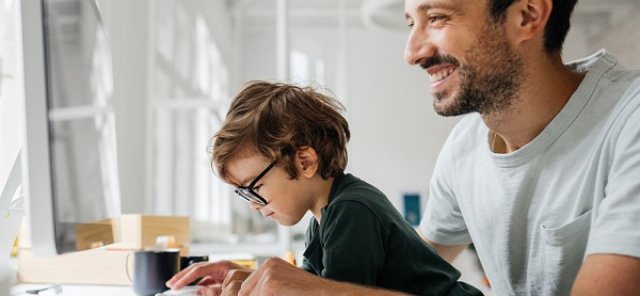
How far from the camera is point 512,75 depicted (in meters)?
1.11

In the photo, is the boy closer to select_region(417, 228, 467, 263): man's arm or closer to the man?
the man

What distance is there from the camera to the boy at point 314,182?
101 cm

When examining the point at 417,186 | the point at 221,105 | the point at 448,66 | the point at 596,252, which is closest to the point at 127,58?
the point at 221,105

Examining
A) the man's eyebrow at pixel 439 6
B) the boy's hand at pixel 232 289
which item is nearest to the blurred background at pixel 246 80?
the man's eyebrow at pixel 439 6

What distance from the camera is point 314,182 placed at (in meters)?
1.26

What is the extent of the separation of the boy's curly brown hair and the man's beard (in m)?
0.30

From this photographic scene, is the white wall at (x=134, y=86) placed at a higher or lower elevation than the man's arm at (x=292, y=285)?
higher

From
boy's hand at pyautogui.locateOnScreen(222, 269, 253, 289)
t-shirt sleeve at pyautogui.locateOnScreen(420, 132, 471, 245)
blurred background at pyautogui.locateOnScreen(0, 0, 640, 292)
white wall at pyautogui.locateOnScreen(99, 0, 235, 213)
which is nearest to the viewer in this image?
boy's hand at pyautogui.locateOnScreen(222, 269, 253, 289)

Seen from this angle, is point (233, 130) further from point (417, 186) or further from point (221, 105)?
Answer: point (417, 186)

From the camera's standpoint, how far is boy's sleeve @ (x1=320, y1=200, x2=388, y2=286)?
3.09 feet

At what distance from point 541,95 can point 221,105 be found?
10.3ft

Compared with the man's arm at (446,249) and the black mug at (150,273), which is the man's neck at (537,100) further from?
the black mug at (150,273)

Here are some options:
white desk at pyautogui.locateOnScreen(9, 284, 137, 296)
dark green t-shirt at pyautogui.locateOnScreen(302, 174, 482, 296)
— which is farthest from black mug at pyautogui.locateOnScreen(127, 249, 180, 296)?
dark green t-shirt at pyautogui.locateOnScreen(302, 174, 482, 296)

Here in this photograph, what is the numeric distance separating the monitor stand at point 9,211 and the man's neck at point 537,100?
0.87 meters
